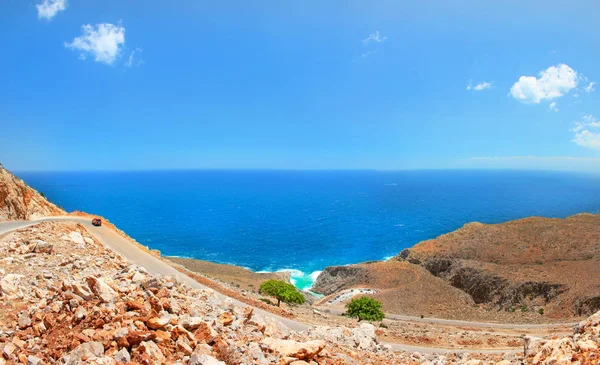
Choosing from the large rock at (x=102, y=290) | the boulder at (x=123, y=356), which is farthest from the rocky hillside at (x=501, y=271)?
the boulder at (x=123, y=356)

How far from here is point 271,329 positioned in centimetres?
1330

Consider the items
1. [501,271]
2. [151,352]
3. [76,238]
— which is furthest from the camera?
[501,271]

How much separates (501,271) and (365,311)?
3679 cm

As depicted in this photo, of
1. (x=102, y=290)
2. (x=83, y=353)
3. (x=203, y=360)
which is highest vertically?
(x=102, y=290)

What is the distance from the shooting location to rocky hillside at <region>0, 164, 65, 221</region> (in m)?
33.1

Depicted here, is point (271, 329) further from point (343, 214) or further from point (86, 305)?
point (343, 214)

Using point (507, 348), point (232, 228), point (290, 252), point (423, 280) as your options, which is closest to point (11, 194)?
point (507, 348)

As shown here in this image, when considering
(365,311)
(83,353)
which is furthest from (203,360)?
(365,311)

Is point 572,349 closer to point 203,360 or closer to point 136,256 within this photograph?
point 203,360

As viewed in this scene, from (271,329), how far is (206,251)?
93.2 metres

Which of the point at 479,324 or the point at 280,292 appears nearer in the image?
the point at 280,292

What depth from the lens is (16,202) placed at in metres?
34.2

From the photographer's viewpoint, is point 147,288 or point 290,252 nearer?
point 147,288

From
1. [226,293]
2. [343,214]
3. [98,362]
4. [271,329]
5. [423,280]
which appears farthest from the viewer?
[343,214]
